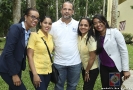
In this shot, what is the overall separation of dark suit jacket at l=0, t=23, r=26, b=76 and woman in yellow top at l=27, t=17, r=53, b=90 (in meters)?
0.26

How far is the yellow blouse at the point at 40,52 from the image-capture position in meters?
3.56

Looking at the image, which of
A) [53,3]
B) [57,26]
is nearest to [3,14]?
[53,3]

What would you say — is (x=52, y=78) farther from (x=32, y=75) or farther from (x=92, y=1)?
(x=92, y=1)

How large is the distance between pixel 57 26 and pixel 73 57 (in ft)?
2.01

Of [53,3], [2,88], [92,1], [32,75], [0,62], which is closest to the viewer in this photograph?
[0,62]

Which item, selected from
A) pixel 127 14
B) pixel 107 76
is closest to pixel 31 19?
pixel 107 76

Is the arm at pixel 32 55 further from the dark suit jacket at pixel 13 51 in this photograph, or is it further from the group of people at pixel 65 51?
the dark suit jacket at pixel 13 51

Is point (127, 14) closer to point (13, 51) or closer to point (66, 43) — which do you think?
point (66, 43)

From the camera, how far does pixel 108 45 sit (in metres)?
3.72

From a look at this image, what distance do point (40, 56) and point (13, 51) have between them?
60 cm

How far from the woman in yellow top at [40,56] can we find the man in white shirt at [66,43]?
233 mm

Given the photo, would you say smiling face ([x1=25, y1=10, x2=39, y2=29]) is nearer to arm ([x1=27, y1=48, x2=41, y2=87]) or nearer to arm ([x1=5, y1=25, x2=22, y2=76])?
arm ([x1=5, y1=25, x2=22, y2=76])

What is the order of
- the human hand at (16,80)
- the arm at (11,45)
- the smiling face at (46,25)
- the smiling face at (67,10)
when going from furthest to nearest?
the smiling face at (67,10), the smiling face at (46,25), the human hand at (16,80), the arm at (11,45)

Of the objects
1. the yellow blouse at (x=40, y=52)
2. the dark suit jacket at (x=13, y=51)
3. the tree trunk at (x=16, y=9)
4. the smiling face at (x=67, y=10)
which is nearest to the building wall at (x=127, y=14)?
the tree trunk at (x=16, y=9)
